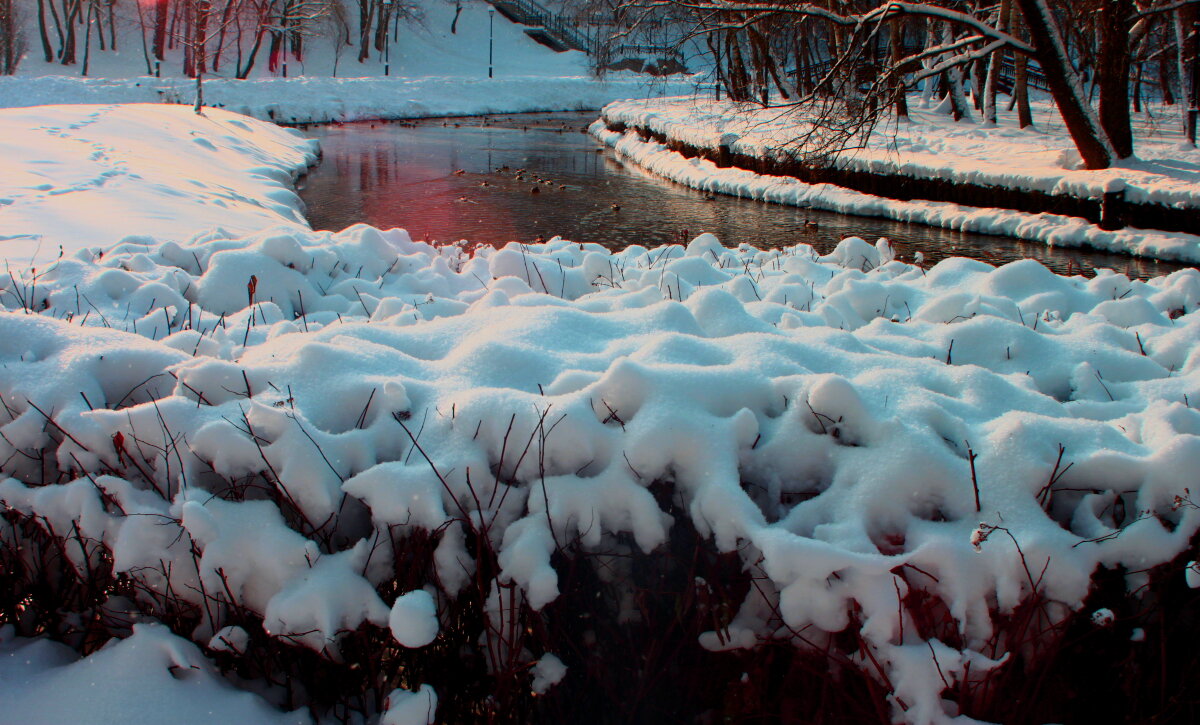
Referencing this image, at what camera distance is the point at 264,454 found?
2291 millimetres

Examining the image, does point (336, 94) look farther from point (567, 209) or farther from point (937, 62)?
point (937, 62)

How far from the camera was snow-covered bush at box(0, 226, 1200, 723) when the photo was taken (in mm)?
2008

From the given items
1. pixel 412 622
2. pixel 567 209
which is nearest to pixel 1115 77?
pixel 567 209

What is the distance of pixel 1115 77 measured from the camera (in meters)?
12.4

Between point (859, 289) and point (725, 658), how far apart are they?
3.01 metres

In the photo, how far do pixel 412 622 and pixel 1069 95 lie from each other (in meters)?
13.8

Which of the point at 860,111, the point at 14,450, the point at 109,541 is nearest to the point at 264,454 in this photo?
the point at 109,541

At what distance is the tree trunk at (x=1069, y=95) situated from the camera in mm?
11781

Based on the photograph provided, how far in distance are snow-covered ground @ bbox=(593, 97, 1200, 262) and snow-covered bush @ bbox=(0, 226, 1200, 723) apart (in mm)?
9068

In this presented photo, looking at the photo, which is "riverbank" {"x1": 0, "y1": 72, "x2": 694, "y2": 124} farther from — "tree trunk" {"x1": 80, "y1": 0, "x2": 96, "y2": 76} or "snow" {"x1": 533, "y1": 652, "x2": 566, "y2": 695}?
"snow" {"x1": 533, "y1": 652, "x2": 566, "y2": 695}

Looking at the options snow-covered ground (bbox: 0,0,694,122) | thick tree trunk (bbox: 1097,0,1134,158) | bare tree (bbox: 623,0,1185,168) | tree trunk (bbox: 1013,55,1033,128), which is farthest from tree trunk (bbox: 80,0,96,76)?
thick tree trunk (bbox: 1097,0,1134,158)

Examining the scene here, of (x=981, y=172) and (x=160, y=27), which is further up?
(x=160, y=27)

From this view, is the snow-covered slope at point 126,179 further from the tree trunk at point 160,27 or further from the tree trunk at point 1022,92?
the tree trunk at point 160,27

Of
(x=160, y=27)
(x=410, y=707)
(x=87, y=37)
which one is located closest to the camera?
(x=410, y=707)
